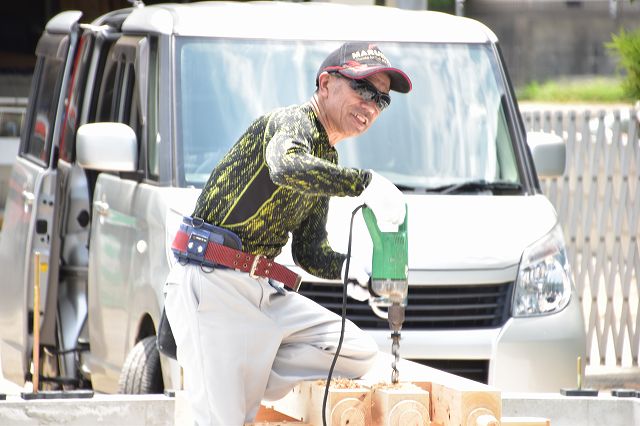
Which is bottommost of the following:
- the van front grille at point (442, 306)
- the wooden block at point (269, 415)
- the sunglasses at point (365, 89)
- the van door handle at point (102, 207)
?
the wooden block at point (269, 415)

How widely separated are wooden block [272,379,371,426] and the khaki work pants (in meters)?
0.13

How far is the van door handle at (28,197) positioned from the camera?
812 cm

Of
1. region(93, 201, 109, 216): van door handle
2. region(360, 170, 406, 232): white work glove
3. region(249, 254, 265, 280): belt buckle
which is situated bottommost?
region(249, 254, 265, 280): belt buckle

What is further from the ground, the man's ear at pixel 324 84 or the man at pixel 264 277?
the man's ear at pixel 324 84

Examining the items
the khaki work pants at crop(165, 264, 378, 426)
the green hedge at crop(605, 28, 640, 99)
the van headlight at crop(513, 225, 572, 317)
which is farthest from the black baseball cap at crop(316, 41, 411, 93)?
the green hedge at crop(605, 28, 640, 99)

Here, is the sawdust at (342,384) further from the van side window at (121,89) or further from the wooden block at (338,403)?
the van side window at (121,89)

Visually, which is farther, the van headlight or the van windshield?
the van windshield

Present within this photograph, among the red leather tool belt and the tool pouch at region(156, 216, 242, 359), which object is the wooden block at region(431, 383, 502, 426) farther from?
the tool pouch at region(156, 216, 242, 359)

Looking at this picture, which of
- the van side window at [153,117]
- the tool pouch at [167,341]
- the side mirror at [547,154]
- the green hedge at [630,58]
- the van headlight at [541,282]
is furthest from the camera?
the green hedge at [630,58]

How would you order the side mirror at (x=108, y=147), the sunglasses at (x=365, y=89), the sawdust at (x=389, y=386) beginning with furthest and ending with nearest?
1. the side mirror at (x=108, y=147)
2. the sunglasses at (x=365, y=89)
3. the sawdust at (x=389, y=386)

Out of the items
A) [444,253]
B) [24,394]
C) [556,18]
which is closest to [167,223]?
[444,253]

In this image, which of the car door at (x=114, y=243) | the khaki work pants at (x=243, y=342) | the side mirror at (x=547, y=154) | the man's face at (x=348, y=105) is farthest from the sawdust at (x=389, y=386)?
the side mirror at (x=547, y=154)

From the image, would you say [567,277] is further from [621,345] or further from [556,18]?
[556,18]

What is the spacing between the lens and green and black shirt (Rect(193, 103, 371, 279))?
4348 millimetres
